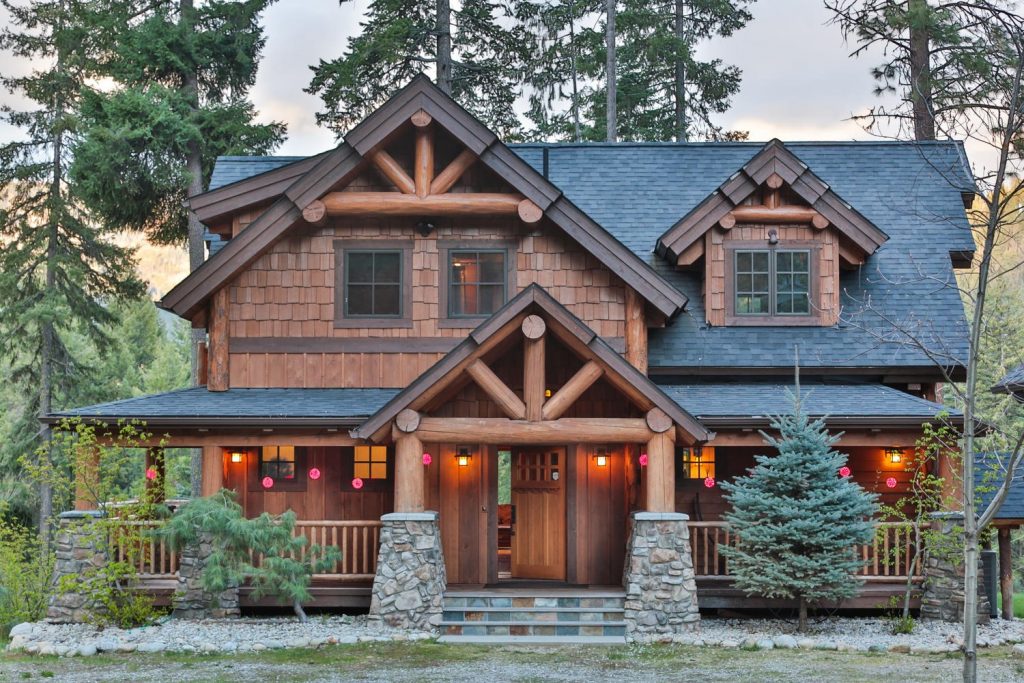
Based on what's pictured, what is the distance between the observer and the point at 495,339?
13547mm

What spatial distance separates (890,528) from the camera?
15008 mm

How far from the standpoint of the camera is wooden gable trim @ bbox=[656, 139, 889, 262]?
16172 mm

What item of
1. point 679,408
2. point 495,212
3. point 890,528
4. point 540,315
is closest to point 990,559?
point 890,528

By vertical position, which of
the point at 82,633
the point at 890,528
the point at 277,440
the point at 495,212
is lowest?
the point at 82,633

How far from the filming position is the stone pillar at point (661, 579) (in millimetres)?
13594

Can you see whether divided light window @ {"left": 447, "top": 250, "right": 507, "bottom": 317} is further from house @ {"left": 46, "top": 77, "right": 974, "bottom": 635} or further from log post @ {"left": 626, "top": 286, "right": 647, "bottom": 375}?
log post @ {"left": 626, "top": 286, "right": 647, "bottom": 375}

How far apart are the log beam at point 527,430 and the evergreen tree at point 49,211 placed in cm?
1289

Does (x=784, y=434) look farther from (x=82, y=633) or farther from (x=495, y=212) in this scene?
(x=82, y=633)

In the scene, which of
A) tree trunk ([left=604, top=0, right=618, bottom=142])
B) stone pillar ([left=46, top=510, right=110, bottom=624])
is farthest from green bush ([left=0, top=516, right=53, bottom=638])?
tree trunk ([left=604, top=0, right=618, bottom=142])

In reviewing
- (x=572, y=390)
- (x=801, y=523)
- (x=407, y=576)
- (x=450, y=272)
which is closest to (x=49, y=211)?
(x=450, y=272)

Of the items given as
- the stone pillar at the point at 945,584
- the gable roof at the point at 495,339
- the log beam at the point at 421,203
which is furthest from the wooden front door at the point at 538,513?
the stone pillar at the point at 945,584

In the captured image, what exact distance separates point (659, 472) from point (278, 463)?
537cm

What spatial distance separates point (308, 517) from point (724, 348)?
6259 mm

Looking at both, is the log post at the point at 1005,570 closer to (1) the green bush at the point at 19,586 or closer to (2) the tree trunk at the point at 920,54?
(2) the tree trunk at the point at 920,54
